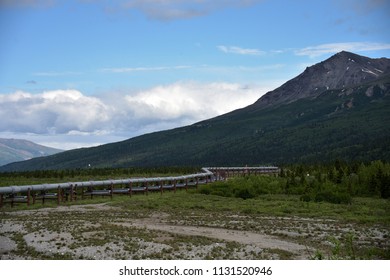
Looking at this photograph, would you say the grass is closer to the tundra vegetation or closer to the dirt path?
the tundra vegetation

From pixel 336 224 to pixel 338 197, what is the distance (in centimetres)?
1254

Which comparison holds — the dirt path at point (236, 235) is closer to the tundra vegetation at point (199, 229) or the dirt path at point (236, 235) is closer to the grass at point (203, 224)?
the tundra vegetation at point (199, 229)

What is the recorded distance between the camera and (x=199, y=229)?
20781 millimetres

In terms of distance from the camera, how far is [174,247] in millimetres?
16094

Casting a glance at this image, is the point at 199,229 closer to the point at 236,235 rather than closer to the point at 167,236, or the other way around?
the point at 236,235

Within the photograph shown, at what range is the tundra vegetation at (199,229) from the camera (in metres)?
15.4

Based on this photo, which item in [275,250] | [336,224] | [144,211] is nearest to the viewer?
[275,250]

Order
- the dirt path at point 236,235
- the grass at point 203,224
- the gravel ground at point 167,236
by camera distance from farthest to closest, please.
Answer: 1. the dirt path at point 236,235
2. the grass at point 203,224
3. the gravel ground at point 167,236

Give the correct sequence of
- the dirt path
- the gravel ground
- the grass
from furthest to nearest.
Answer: the dirt path → the grass → the gravel ground

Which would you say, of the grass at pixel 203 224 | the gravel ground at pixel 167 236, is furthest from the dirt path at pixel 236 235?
the grass at pixel 203 224

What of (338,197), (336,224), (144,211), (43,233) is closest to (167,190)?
(338,197)

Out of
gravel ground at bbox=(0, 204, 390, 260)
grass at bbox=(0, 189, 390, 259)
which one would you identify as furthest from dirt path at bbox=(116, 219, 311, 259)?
grass at bbox=(0, 189, 390, 259)

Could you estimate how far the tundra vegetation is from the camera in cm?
1539
